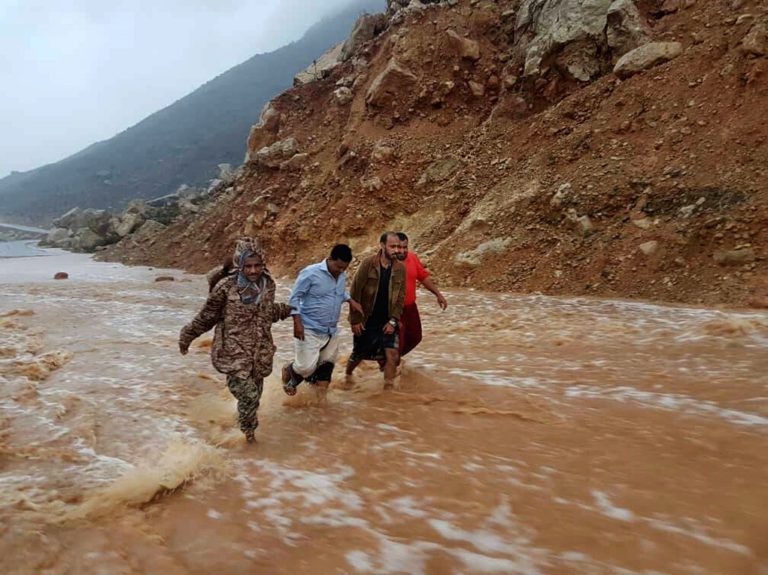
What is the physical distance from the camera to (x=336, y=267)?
14.5 ft

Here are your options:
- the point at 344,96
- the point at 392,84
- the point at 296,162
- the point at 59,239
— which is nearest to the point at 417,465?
the point at 392,84

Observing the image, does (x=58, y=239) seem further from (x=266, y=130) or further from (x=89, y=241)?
(x=266, y=130)

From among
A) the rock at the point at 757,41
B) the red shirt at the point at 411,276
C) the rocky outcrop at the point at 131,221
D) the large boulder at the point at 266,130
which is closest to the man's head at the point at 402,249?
the red shirt at the point at 411,276

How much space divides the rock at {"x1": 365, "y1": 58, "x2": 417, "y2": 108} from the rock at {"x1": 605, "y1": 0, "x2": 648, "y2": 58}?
250 inches

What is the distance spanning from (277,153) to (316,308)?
18.6 metres

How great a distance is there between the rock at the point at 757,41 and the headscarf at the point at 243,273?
11.7 meters

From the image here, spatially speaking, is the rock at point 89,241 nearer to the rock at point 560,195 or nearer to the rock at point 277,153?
the rock at point 277,153

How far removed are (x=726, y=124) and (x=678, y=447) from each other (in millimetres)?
9466

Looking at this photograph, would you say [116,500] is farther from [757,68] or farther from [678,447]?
[757,68]

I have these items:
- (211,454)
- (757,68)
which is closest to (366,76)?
(757,68)

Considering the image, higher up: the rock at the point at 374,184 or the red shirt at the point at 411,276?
the rock at the point at 374,184

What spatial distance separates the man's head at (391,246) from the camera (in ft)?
15.9

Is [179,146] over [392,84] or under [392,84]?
over

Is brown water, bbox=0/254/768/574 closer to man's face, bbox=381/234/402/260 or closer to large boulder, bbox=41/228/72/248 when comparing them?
man's face, bbox=381/234/402/260
